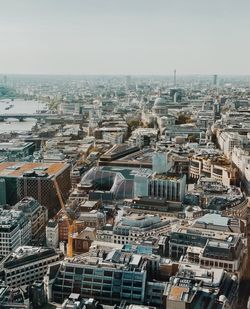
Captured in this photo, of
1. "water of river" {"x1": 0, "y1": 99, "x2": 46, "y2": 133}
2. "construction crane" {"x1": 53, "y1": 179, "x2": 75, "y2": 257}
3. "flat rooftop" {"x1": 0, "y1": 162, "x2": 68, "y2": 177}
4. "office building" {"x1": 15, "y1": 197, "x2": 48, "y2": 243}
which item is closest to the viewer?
"construction crane" {"x1": 53, "y1": 179, "x2": 75, "y2": 257}

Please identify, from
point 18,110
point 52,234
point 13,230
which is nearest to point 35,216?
Result: point 52,234

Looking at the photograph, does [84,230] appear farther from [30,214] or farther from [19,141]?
[19,141]

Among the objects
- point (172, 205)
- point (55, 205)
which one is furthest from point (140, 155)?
point (172, 205)

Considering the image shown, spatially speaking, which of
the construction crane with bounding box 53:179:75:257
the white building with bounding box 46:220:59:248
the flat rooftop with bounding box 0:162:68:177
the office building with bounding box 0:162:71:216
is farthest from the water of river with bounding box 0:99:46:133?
the white building with bounding box 46:220:59:248

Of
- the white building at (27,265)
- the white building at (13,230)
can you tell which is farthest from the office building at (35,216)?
the white building at (27,265)

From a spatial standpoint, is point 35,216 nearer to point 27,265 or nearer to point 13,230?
point 13,230

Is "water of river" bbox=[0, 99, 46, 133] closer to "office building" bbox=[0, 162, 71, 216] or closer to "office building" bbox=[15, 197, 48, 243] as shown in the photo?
"office building" bbox=[0, 162, 71, 216]

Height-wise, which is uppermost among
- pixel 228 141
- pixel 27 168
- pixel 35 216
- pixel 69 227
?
pixel 228 141
